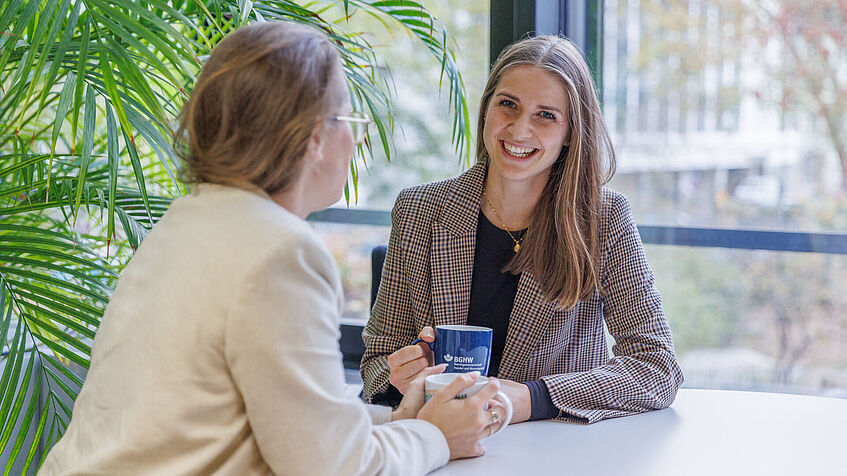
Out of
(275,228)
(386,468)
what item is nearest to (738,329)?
(386,468)

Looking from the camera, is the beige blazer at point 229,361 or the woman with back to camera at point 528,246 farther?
the woman with back to camera at point 528,246

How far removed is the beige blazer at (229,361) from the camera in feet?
2.73

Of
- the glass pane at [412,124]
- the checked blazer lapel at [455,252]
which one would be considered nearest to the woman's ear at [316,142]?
the checked blazer lapel at [455,252]

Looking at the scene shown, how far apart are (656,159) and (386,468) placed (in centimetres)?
165

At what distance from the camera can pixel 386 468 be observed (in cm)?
96

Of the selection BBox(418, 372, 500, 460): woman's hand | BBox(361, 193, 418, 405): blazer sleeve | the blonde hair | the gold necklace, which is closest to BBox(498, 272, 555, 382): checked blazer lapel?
the gold necklace

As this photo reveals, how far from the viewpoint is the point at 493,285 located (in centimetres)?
173

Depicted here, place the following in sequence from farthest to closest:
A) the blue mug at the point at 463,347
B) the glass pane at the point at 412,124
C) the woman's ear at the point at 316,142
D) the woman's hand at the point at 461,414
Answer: the glass pane at the point at 412,124 < the blue mug at the point at 463,347 < the woman's hand at the point at 461,414 < the woman's ear at the point at 316,142

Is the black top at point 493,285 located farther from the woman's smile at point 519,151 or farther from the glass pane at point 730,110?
the glass pane at point 730,110

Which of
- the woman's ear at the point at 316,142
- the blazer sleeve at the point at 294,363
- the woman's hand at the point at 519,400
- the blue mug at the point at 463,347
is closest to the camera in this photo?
the blazer sleeve at the point at 294,363

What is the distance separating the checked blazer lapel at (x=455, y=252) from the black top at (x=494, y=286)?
32mm

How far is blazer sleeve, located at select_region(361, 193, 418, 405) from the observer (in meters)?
1.67

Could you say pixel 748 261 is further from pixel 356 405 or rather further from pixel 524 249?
pixel 356 405

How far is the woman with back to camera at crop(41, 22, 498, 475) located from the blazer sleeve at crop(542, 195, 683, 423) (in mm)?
500
